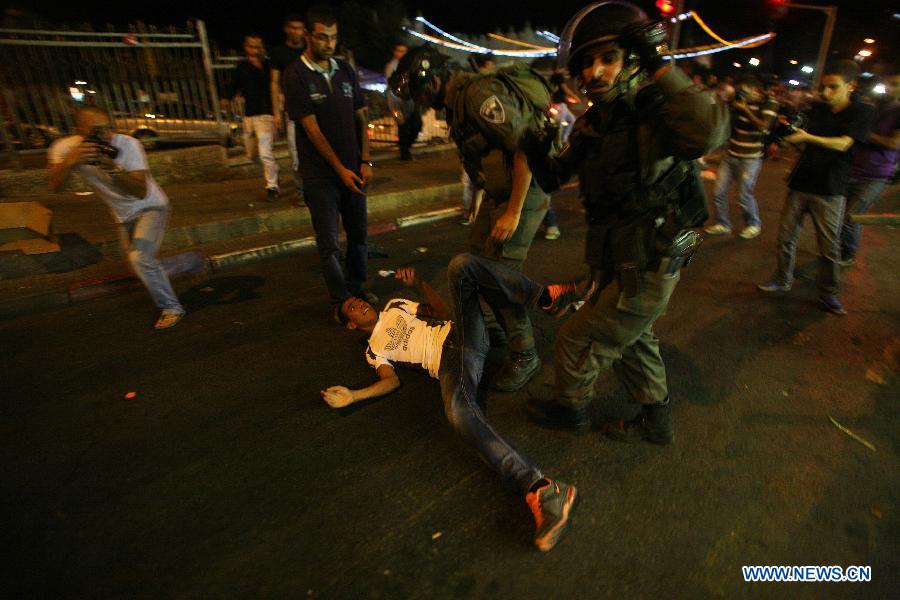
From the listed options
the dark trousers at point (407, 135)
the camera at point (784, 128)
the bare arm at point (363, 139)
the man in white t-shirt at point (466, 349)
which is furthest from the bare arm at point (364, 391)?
the dark trousers at point (407, 135)

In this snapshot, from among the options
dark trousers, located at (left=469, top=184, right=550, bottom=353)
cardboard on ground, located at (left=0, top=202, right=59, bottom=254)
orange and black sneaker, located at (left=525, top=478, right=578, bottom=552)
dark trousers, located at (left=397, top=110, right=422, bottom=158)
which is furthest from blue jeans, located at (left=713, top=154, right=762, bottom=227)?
cardboard on ground, located at (left=0, top=202, right=59, bottom=254)

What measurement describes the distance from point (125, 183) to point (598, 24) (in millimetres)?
3324

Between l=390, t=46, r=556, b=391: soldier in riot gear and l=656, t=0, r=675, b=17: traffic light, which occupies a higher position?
l=656, t=0, r=675, b=17: traffic light

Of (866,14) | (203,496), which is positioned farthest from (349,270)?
(866,14)

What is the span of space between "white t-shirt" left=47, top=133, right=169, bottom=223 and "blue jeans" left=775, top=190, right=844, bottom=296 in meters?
5.10

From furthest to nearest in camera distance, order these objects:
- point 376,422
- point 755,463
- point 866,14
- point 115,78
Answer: point 866,14, point 115,78, point 376,422, point 755,463

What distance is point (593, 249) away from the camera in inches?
91.4

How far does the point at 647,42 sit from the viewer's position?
1798 millimetres

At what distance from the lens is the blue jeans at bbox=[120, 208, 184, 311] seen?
3.63m

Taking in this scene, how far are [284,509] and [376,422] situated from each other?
695mm

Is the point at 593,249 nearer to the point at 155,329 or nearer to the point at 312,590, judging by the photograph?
the point at 312,590

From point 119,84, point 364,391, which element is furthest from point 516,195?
point 119,84

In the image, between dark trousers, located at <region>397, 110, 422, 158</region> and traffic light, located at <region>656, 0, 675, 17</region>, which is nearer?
traffic light, located at <region>656, 0, 675, 17</region>

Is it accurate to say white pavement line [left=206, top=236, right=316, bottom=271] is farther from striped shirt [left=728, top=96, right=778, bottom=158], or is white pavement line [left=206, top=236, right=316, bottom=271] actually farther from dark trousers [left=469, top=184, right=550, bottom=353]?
striped shirt [left=728, top=96, right=778, bottom=158]
